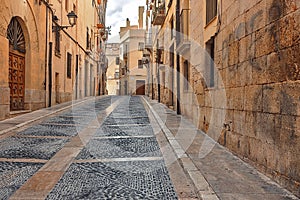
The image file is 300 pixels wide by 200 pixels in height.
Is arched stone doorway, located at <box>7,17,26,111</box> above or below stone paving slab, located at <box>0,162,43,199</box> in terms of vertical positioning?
above

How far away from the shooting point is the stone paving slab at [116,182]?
9.01 feet

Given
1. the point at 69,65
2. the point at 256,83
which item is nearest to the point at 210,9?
the point at 256,83

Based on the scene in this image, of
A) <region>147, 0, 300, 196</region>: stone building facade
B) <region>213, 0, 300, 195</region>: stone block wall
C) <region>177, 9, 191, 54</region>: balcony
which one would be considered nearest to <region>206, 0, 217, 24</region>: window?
<region>147, 0, 300, 196</region>: stone building facade

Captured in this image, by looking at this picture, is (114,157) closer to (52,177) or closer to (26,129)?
(52,177)

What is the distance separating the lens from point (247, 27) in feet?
12.6

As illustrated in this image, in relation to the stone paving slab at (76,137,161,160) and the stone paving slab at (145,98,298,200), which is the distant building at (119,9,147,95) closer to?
the stone paving slab at (76,137,161,160)

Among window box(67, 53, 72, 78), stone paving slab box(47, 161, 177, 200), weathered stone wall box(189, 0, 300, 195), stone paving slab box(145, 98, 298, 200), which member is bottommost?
stone paving slab box(47, 161, 177, 200)

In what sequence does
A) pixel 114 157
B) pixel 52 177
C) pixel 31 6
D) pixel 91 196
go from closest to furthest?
pixel 91 196 < pixel 52 177 < pixel 114 157 < pixel 31 6

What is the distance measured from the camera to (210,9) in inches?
242

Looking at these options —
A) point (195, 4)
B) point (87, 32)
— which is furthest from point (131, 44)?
point (195, 4)

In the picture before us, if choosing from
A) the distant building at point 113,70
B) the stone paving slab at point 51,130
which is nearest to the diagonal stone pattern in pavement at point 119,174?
the stone paving slab at point 51,130

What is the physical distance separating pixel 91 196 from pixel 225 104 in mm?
2967

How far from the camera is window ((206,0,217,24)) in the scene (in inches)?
233

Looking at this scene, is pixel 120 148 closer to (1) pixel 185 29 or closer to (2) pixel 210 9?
(2) pixel 210 9
